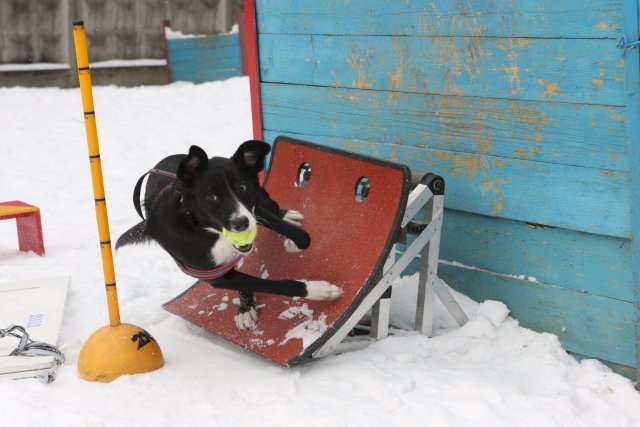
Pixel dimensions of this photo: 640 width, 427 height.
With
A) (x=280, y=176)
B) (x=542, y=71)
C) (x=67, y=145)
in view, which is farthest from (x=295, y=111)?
(x=67, y=145)

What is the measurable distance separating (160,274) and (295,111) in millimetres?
1048

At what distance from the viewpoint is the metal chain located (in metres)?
3.34

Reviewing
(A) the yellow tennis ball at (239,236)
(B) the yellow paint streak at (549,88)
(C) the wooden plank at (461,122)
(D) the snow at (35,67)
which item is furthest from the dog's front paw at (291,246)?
(D) the snow at (35,67)

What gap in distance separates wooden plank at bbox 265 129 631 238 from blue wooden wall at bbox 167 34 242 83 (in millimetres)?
7574

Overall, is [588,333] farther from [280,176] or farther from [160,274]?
[160,274]

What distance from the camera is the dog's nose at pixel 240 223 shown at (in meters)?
3.03

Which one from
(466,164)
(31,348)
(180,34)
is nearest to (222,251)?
(31,348)

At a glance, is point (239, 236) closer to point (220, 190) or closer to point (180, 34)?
point (220, 190)

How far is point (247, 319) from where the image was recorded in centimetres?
347

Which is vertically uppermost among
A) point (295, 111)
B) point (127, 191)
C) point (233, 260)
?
point (295, 111)

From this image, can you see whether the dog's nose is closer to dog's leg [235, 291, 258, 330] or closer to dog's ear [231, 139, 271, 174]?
dog's ear [231, 139, 271, 174]

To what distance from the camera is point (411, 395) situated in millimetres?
2922

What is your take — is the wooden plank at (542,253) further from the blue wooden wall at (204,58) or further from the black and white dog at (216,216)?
the blue wooden wall at (204,58)

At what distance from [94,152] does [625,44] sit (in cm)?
179
